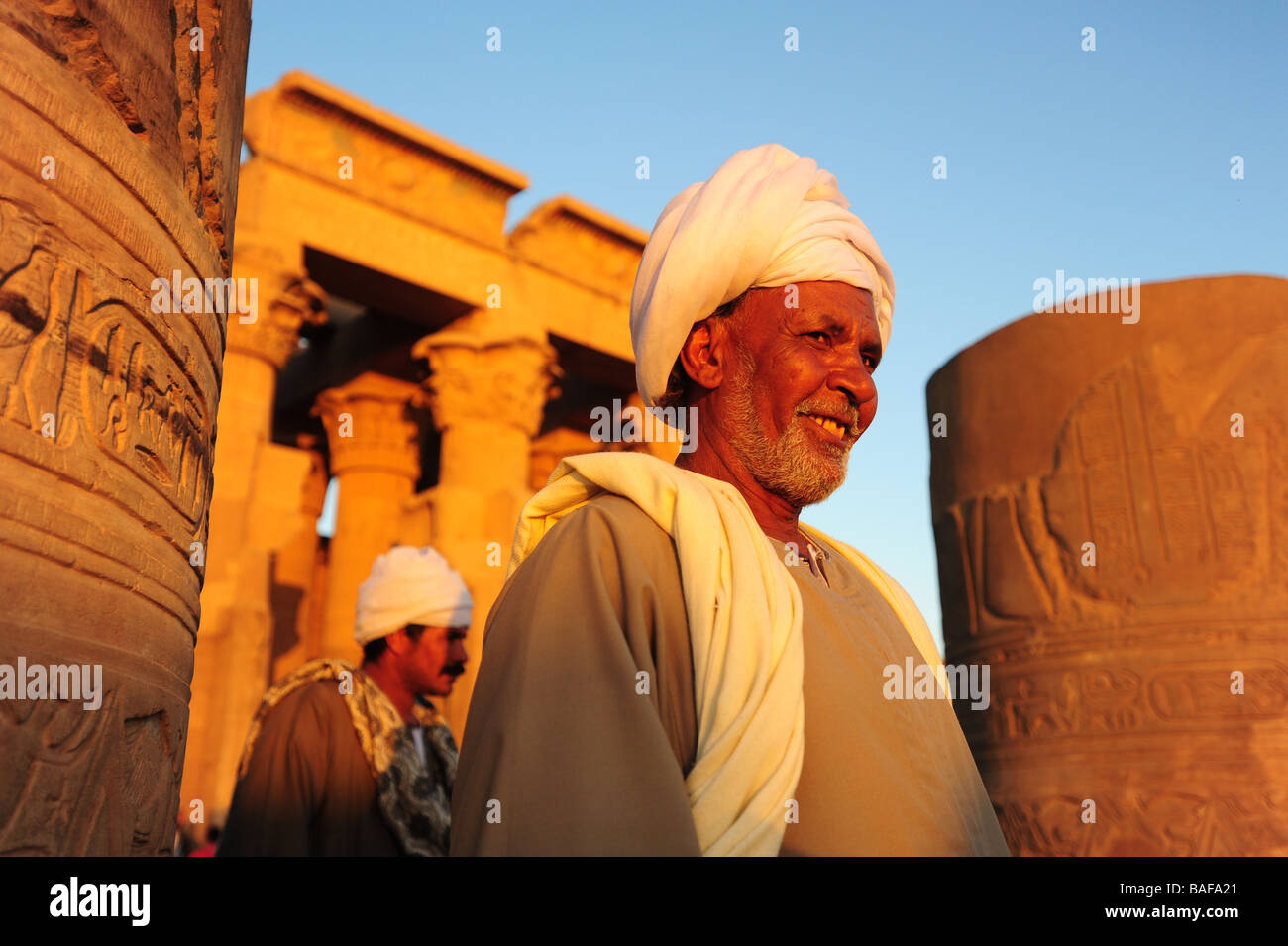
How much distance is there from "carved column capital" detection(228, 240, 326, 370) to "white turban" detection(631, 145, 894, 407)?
915 centimetres

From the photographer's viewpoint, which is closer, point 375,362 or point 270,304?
point 270,304

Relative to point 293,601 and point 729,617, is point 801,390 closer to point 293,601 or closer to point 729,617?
point 729,617

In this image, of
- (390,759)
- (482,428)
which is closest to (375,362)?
(482,428)

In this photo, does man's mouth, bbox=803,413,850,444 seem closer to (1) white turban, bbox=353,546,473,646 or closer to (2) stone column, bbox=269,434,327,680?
(1) white turban, bbox=353,546,473,646

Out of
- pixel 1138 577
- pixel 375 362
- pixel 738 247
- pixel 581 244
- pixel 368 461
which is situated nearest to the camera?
pixel 738 247

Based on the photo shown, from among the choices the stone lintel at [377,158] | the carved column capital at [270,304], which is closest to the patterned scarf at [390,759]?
the carved column capital at [270,304]

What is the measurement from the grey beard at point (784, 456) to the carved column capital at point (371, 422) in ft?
43.2

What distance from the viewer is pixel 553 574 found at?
1.58 m

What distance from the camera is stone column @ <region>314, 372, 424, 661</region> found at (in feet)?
46.9

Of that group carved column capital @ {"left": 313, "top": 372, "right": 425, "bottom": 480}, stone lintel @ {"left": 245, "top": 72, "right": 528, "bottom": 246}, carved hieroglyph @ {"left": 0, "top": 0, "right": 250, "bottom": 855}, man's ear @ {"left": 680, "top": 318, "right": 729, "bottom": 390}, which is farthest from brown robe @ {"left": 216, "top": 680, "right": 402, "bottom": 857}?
carved column capital @ {"left": 313, "top": 372, "right": 425, "bottom": 480}

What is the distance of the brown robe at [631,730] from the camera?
136cm

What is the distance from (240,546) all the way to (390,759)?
7021 mm

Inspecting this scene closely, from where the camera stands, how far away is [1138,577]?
6531 millimetres
